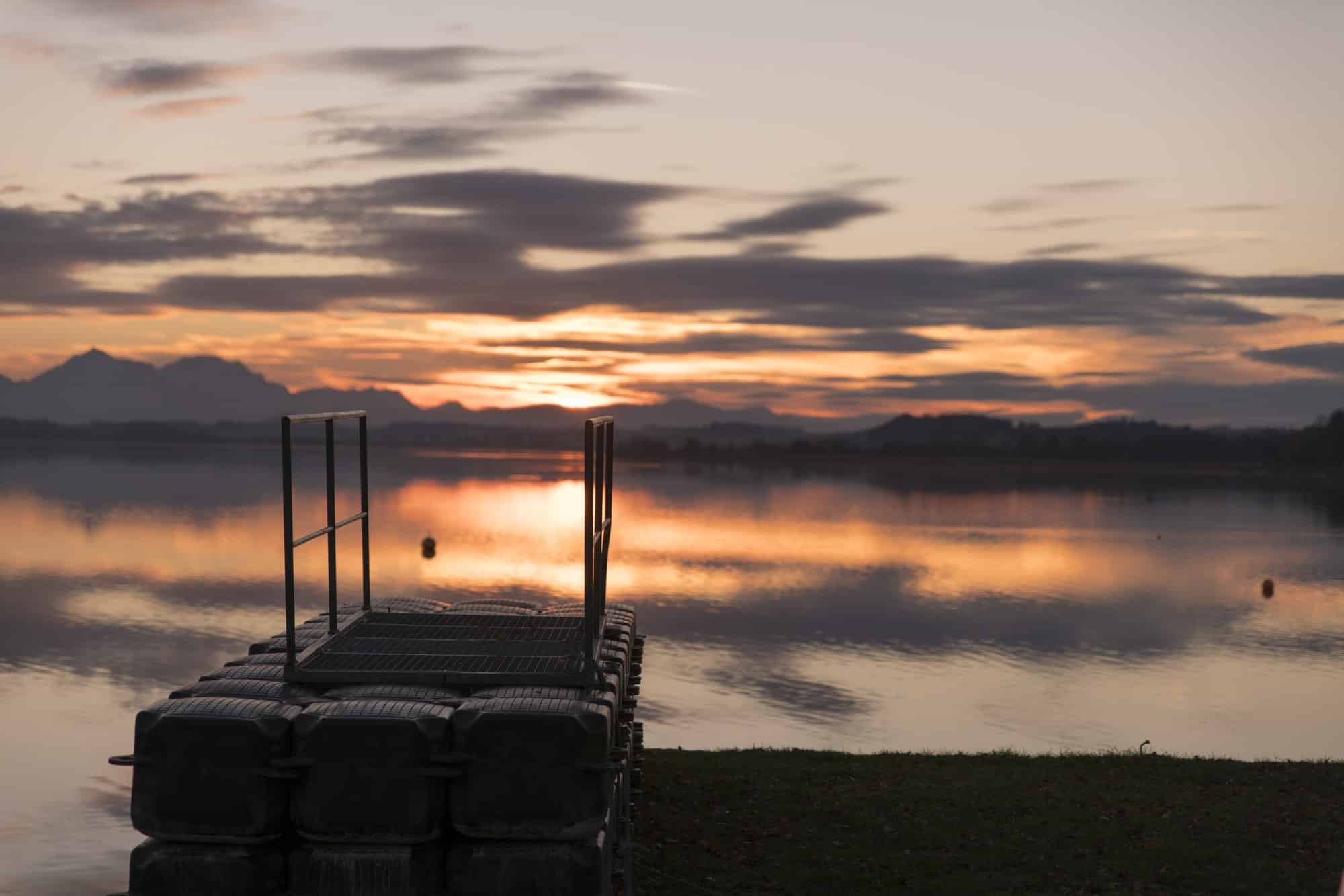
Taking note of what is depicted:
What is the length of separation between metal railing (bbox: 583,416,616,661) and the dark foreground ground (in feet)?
10.3

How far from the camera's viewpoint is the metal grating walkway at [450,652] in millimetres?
9930

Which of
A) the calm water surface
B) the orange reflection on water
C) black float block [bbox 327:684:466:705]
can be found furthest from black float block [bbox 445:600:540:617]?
the orange reflection on water

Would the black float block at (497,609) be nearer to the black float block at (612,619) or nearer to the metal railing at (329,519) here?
the black float block at (612,619)

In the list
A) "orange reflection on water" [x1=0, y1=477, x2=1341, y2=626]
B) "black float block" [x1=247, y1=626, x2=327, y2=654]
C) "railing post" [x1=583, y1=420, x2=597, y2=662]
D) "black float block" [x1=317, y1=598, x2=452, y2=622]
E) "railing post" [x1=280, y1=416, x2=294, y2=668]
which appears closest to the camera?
"railing post" [x1=280, y1=416, x2=294, y2=668]

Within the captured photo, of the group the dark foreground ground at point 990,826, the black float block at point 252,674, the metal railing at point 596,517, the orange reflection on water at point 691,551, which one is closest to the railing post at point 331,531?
the black float block at point 252,674

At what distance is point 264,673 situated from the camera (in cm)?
1008

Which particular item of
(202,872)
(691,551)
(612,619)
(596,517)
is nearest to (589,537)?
(596,517)

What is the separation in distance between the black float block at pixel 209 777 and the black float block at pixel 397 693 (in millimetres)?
1012

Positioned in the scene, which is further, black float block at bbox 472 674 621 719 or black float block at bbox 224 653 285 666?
black float block at bbox 224 653 285 666

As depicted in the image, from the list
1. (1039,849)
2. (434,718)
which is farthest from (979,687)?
(434,718)

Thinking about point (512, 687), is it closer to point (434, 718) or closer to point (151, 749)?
point (434, 718)

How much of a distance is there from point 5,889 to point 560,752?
915 centimetres

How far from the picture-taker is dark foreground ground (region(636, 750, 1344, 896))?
12.3 metres

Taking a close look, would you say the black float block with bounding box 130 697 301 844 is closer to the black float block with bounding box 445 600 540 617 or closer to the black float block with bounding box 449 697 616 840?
the black float block with bounding box 449 697 616 840
